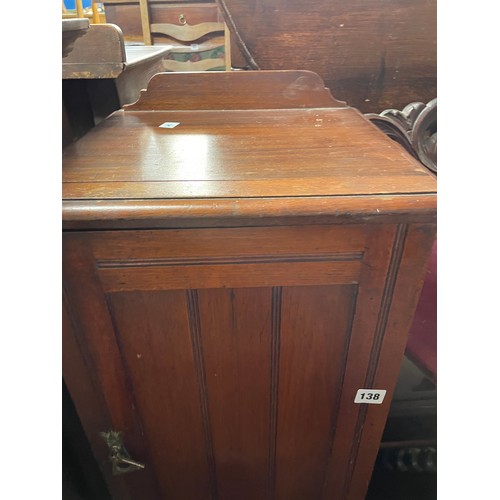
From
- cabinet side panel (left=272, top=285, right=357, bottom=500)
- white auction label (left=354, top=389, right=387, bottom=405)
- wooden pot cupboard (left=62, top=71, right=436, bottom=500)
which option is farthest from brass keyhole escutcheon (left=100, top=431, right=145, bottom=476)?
white auction label (left=354, top=389, right=387, bottom=405)

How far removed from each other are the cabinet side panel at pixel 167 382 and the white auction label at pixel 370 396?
0.26 metres

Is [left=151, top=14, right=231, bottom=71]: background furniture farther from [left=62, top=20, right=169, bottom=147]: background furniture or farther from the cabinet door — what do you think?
the cabinet door

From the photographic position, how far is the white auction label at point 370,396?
60 cm

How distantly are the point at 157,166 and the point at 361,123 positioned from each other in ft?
1.43

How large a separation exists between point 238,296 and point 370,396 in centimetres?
30

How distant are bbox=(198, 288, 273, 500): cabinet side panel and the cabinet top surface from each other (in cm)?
15

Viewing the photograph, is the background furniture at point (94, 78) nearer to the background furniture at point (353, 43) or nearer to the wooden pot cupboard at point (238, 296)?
the wooden pot cupboard at point (238, 296)

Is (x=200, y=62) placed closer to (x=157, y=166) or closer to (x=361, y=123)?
(x=361, y=123)

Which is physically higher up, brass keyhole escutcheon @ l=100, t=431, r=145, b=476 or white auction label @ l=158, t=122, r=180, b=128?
white auction label @ l=158, t=122, r=180, b=128

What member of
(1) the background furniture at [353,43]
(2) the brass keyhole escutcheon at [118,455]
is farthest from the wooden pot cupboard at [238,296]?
(1) the background furniture at [353,43]

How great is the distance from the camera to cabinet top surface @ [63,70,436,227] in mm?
440

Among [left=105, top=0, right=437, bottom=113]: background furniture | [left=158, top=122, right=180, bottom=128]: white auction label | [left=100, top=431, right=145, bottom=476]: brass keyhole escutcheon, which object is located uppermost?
[left=105, top=0, right=437, bottom=113]: background furniture

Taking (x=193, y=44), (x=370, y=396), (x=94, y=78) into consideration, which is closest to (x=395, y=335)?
(x=370, y=396)

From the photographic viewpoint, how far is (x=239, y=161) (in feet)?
1.76
